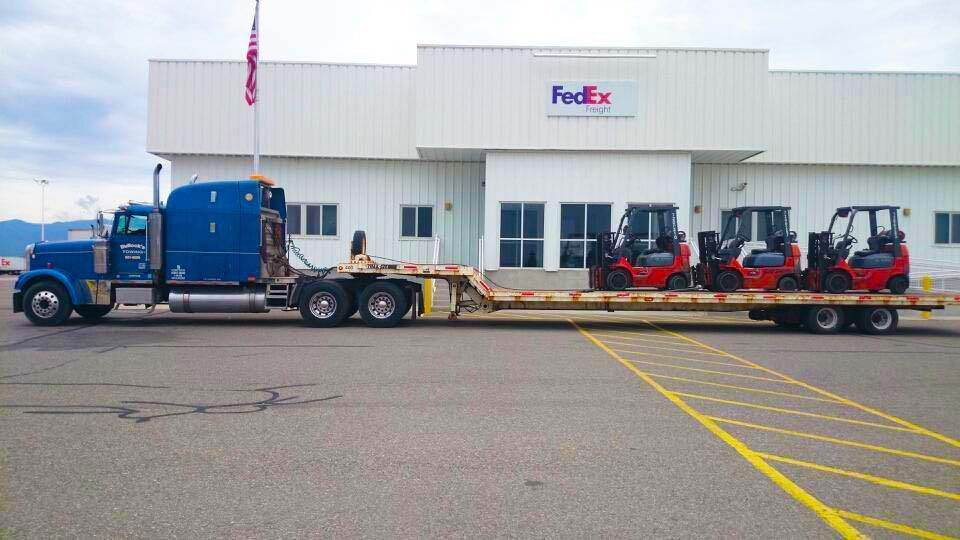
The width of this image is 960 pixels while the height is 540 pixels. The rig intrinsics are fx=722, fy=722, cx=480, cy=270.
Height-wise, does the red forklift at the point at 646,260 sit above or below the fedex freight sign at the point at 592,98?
below

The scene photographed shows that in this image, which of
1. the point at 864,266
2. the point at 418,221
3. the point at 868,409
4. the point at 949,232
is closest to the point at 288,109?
the point at 418,221

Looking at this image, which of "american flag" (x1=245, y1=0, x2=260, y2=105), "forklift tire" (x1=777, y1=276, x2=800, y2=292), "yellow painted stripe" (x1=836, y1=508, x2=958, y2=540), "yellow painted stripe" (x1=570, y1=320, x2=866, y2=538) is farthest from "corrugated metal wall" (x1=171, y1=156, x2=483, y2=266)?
"yellow painted stripe" (x1=836, y1=508, x2=958, y2=540)

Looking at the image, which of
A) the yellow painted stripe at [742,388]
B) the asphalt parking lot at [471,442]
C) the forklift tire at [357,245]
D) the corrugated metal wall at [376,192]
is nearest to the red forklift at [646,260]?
the asphalt parking lot at [471,442]

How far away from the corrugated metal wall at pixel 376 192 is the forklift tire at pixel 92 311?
9465 mm

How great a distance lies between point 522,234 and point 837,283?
33.7 ft

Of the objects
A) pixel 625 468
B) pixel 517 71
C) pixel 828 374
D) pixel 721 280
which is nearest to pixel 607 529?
pixel 625 468

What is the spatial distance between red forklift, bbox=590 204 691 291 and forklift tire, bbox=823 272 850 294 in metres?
3.13

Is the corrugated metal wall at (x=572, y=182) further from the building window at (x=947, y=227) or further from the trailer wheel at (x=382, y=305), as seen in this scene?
the building window at (x=947, y=227)

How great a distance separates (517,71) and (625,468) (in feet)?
64.1

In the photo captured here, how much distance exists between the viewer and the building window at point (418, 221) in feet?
86.5

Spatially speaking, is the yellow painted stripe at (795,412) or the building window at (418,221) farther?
the building window at (418,221)

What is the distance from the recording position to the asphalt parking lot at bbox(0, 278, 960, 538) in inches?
189

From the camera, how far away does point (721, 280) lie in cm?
1656

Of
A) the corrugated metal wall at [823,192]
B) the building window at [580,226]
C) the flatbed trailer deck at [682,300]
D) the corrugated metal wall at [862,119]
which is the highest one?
the corrugated metal wall at [862,119]
